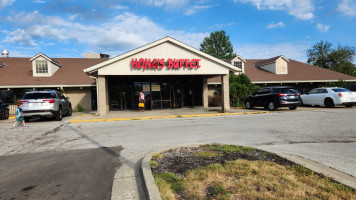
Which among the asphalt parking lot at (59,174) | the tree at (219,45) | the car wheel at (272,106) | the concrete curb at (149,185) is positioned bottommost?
the asphalt parking lot at (59,174)

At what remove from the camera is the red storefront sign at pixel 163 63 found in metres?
15.6

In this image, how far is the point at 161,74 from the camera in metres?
16.2

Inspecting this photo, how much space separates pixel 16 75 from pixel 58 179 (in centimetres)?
2195

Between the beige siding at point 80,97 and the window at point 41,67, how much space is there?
2.85 m

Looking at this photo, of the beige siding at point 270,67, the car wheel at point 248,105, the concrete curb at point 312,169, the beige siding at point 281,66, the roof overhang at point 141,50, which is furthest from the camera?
the beige siding at point 270,67

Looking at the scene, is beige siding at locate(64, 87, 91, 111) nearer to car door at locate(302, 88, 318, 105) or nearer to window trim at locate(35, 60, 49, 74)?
window trim at locate(35, 60, 49, 74)

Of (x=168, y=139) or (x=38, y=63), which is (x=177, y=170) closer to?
(x=168, y=139)

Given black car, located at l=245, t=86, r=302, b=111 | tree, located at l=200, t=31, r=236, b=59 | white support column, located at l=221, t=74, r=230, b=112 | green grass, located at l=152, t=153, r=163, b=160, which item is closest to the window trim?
white support column, located at l=221, t=74, r=230, b=112

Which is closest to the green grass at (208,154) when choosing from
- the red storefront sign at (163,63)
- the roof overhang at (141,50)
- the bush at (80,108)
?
the red storefront sign at (163,63)

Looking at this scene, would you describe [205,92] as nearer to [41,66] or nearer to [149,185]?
[41,66]

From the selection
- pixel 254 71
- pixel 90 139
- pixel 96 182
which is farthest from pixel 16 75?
pixel 254 71

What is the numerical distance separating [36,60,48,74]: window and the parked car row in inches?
748

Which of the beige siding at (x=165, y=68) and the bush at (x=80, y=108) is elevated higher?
the beige siding at (x=165, y=68)

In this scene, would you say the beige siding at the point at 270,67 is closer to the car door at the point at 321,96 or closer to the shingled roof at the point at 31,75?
the car door at the point at 321,96
